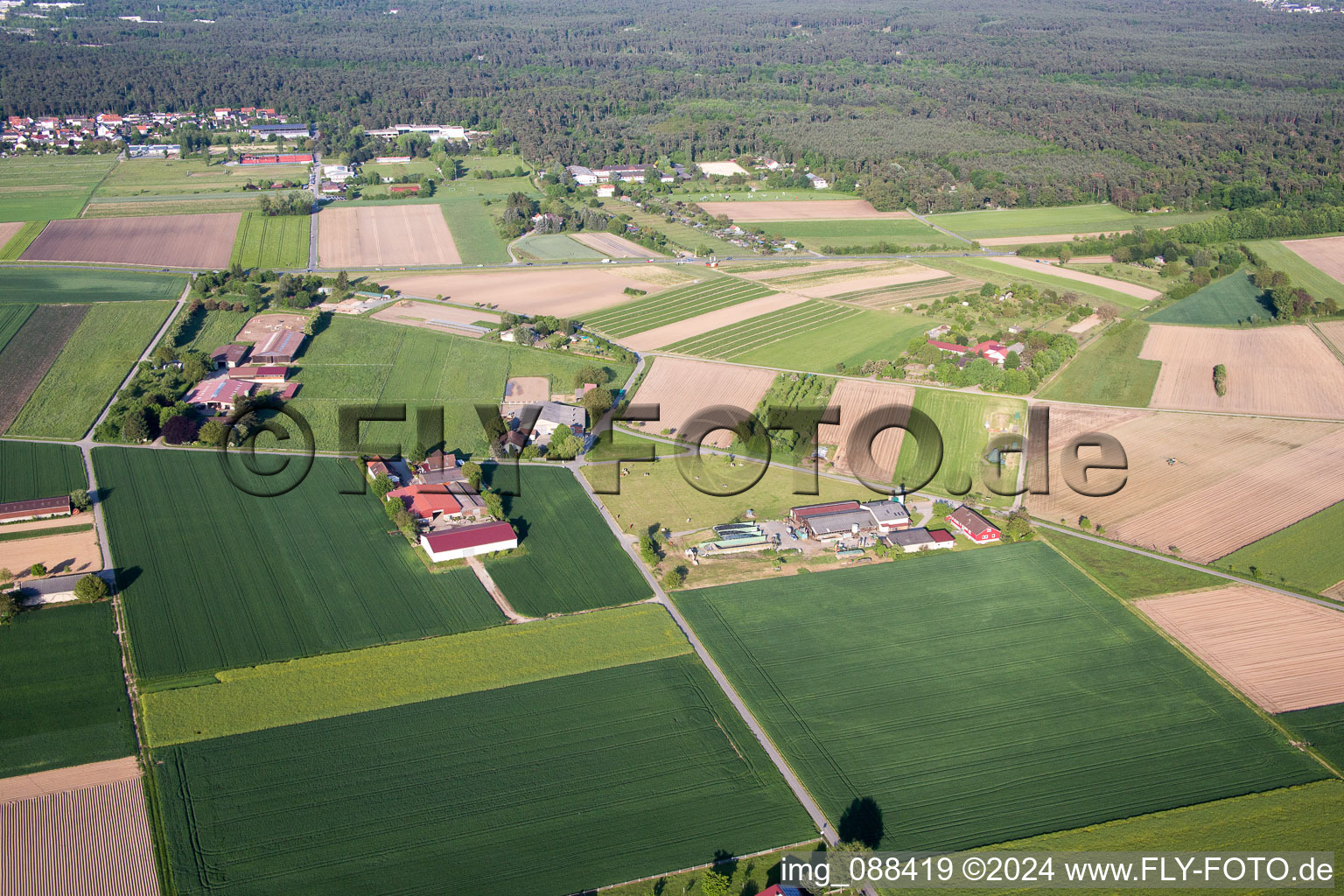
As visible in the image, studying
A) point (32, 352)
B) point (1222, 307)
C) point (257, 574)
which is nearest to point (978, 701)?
point (257, 574)

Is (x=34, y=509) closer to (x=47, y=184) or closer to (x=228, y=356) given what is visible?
(x=228, y=356)

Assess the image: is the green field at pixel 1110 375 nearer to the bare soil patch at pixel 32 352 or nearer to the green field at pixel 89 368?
the green field at pixel 89 368

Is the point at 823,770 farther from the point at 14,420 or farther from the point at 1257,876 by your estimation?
the point at 14,420

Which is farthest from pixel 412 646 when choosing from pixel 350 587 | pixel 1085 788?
pixel 1085 788

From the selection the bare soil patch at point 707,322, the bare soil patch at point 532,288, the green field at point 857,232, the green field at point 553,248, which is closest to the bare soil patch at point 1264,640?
the bare soil patch at point 707,322

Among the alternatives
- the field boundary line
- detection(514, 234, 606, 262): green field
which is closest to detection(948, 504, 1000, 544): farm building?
the field boundary line

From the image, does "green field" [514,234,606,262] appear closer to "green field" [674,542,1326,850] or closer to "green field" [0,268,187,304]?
"green field" [0,268,187,304]
